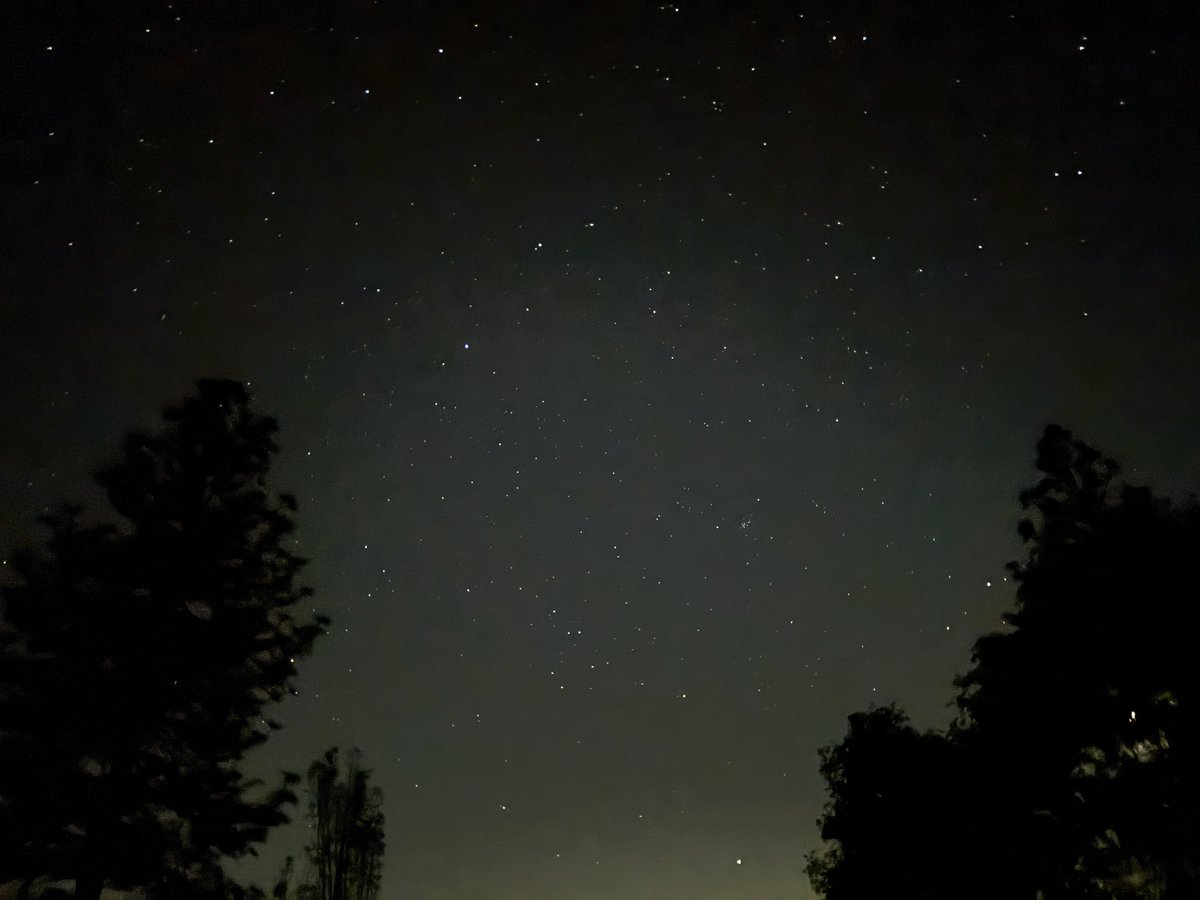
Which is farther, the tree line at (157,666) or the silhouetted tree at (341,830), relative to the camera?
the silhouetted tree at (341,830)

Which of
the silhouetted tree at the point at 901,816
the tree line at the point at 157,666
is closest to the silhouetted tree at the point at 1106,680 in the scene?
the silhouetted tree at the point at 901,816

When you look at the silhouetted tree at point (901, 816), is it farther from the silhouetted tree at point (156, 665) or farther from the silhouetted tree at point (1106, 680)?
the silhouetted tree at point (156, 665)

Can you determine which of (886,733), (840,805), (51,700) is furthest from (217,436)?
(840,805)

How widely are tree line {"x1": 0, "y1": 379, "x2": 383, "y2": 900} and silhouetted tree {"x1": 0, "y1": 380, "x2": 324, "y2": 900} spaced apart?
2 cm

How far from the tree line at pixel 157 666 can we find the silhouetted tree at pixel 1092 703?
Result: 14.6 meters

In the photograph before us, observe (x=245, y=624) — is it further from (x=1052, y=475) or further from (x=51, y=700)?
(x=1052, y=475)

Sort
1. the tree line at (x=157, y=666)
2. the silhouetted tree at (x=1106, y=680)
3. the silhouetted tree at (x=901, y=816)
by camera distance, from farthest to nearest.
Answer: the silhouetted tree at (x=901, y=816) < the silhouetted tree at (x=1106, y=680) < the tree line at (x=157, y=666)

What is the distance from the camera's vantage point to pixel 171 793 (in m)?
12.6

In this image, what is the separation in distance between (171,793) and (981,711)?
733 inches

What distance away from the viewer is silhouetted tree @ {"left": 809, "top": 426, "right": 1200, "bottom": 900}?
60.6 feet

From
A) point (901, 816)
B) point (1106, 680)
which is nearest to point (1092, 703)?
point (1106, 680)

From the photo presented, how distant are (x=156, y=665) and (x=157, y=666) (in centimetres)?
2

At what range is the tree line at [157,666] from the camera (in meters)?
12.1

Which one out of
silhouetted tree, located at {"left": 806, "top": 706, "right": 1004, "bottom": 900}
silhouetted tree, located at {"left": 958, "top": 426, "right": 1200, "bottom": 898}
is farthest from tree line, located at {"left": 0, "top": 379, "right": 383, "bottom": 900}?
silhouetted tree, located at {"left": 806, "top": 706, "right": 1004, "bottom": 900}
